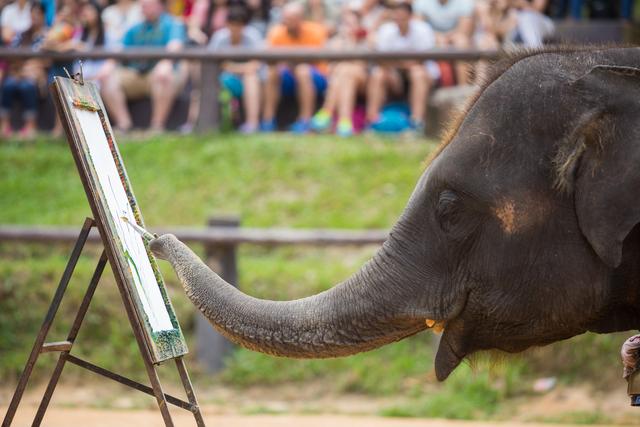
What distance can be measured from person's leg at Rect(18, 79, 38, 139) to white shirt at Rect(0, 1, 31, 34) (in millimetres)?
884

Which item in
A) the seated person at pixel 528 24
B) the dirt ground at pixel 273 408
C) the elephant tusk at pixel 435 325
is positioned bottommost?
the dirt ground at pixel 273 408

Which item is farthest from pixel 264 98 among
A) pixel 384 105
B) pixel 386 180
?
pixel 386 180

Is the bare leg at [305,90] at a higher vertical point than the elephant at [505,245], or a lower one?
lower

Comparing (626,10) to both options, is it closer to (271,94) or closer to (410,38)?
(410,38)

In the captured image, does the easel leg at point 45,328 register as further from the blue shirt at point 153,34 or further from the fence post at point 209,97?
the blue shirt at point 153,34

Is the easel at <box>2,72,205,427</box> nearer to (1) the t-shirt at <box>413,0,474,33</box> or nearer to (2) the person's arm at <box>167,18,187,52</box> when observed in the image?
(2) the person's arm at <box>167,18,187,52</box>

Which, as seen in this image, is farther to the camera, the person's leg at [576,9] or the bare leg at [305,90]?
the person's leg at [576,9]

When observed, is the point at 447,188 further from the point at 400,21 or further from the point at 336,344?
the point at 400,21

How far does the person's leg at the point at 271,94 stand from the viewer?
1202 cm

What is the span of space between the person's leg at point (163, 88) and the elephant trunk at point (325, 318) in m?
9.14

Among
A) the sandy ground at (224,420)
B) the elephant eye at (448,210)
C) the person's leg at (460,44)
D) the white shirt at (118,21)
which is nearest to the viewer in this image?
the elephant eye at (448,210)

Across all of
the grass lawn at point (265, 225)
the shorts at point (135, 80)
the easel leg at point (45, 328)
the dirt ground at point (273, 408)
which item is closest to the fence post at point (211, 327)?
the grass lawn at point (265, 225)

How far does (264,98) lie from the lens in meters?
12.3

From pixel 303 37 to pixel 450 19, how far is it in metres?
1.72
